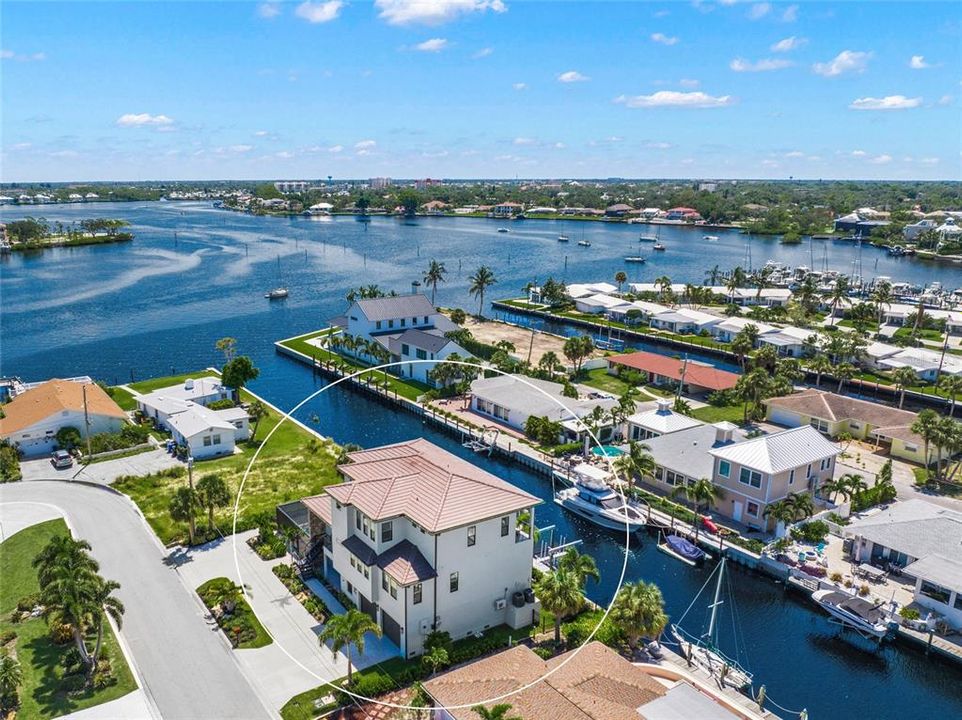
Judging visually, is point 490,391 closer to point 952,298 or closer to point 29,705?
point 29,705

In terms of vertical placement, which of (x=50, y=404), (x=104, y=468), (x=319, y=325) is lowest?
(x=104, y=468)

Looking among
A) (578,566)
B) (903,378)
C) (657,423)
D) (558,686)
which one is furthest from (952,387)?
(558,686)

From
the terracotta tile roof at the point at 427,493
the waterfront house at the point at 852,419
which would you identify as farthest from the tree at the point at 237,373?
the waterfront house at the point at 852,419

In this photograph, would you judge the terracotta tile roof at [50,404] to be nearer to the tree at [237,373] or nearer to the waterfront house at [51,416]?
the waterfront house at [51,416]

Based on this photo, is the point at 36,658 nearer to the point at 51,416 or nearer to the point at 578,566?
the point at 578,566

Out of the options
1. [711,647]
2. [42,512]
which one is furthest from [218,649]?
[711,647]

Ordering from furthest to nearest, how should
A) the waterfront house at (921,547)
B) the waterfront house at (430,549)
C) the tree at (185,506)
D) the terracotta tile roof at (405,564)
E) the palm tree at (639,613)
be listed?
the tree at (185,506)
the waterfront house at (921,547)
the palm tree at (639,613)
the waterfront house at (430,549)
the terracotta tile roof at (405,564)
